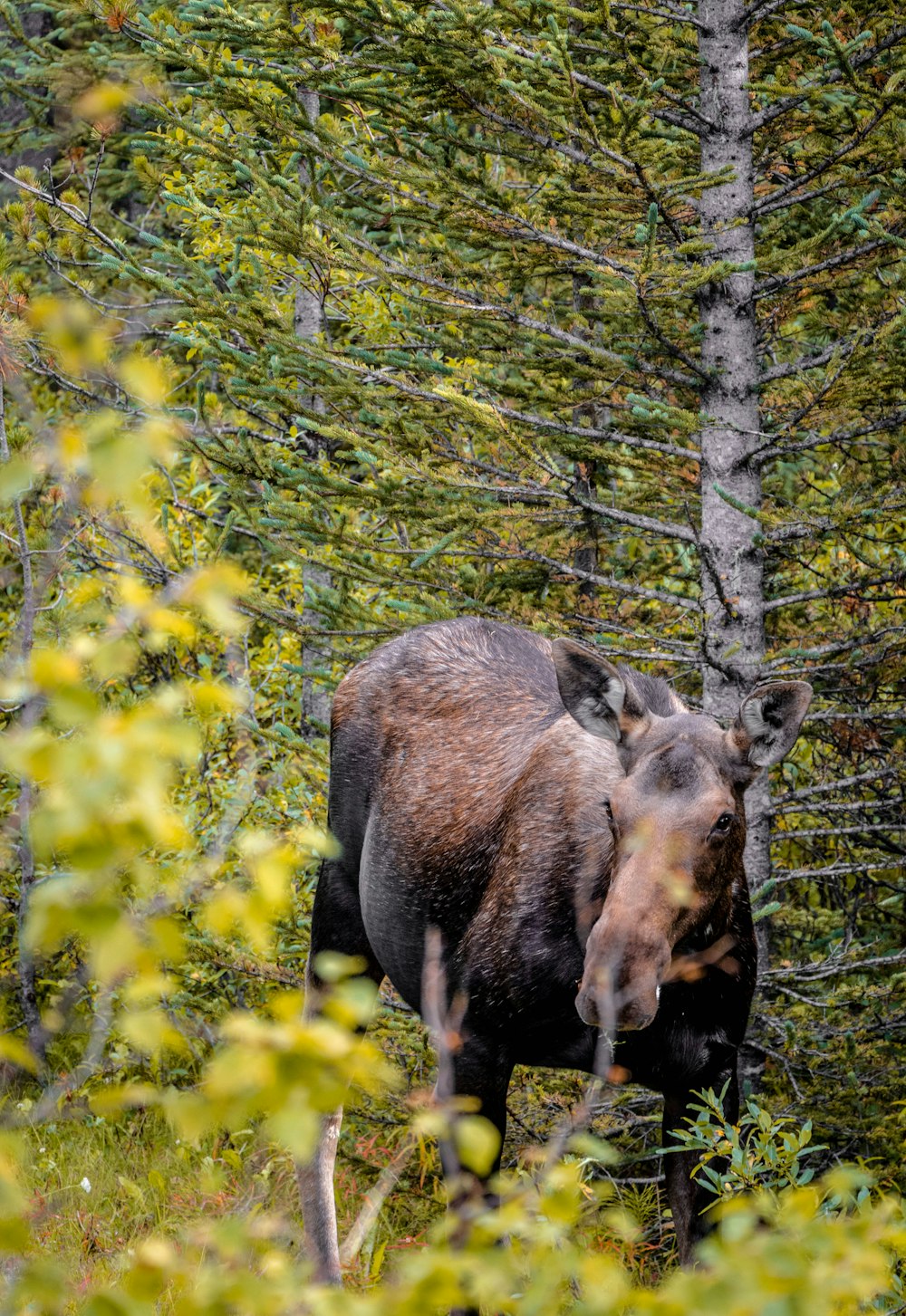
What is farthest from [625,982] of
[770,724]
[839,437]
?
[839,437]

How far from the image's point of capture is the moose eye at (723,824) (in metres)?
4.21

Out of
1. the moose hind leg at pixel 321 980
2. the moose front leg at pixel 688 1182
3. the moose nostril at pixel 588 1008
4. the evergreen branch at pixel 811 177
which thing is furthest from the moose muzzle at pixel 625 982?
the evergreen branch at pixel 811 177

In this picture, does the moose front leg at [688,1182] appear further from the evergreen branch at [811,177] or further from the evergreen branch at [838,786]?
the evergreen branch at [811,177]

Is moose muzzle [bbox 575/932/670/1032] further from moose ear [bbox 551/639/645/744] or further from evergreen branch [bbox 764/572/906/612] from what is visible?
evergreen branch [bbox 764/572/906/612]

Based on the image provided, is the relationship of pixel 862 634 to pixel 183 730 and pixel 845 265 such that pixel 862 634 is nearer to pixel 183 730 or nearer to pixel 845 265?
pixel 845 265

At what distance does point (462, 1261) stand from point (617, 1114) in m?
4.94

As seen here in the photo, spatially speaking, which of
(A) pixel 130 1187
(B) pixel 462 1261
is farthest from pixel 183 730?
(A) pixel 130 1187

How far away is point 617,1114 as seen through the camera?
6297 mm

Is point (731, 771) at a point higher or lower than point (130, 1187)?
higher

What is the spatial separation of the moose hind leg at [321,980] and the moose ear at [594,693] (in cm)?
165

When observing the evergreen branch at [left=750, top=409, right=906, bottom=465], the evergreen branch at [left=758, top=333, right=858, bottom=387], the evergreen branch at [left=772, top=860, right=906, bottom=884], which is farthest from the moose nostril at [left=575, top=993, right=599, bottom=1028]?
the evergreen branch at [left=758, top=333, right=858, bottom=387]

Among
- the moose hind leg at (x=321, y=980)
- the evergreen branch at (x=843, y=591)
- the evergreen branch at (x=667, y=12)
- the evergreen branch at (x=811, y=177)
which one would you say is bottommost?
the moose hind leg at (x=321, y=980)

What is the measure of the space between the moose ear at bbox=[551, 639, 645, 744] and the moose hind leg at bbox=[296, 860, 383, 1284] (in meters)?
1.65

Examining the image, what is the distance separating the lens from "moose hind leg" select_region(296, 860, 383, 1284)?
225 inches
